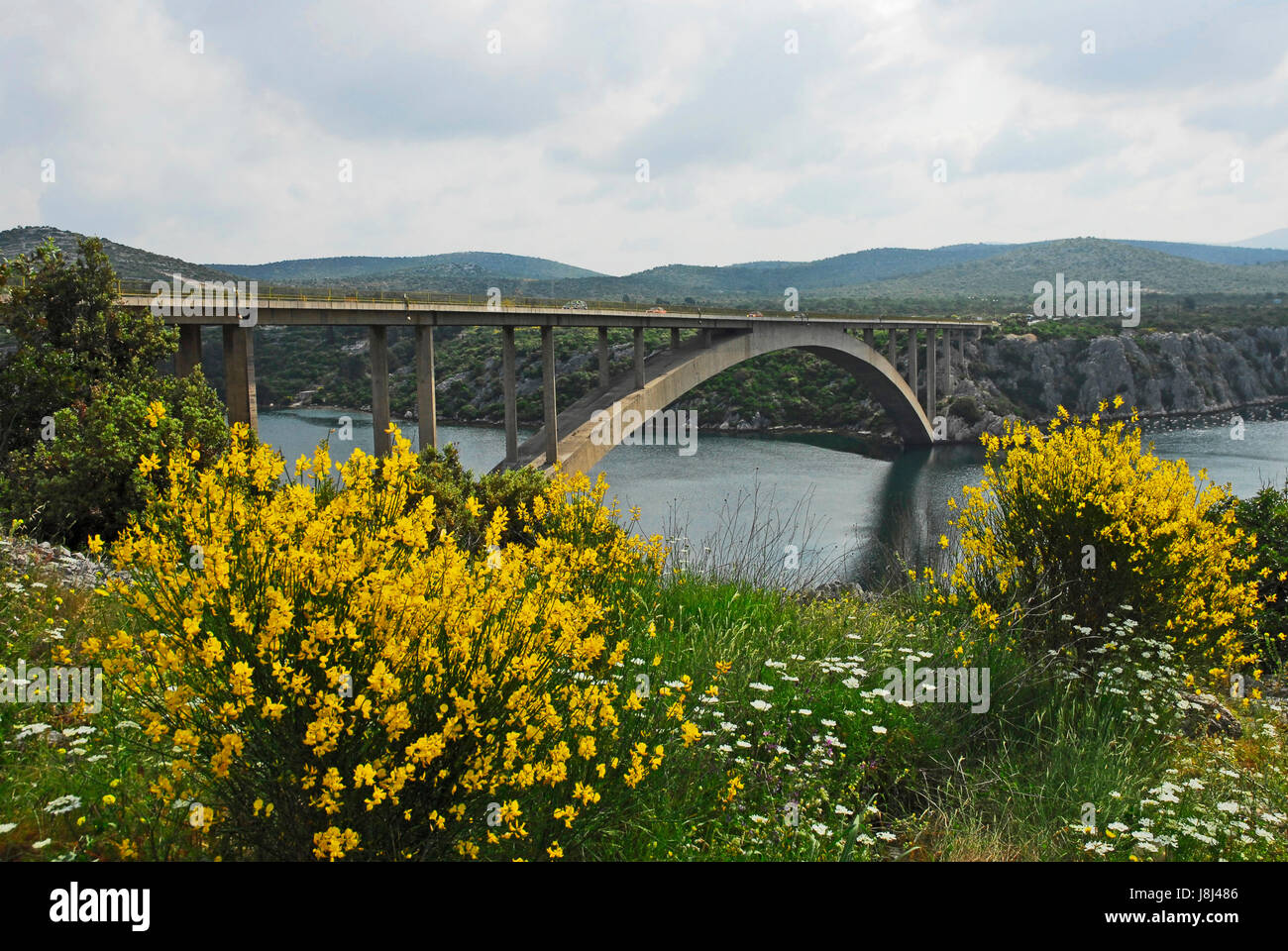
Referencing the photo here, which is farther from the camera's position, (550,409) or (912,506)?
(912,506)

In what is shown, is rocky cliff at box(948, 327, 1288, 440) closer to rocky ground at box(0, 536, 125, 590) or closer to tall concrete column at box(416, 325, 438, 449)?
tall concrete column at box(416, 325, 438, 449)

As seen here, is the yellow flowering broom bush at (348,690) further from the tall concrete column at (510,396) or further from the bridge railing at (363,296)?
the tall concrete column at (510,396)

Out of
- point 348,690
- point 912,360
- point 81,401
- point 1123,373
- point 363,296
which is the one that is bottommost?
point 348,690

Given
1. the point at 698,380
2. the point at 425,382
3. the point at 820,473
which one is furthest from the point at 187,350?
the point at 820,473

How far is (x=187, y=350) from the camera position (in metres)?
17.5

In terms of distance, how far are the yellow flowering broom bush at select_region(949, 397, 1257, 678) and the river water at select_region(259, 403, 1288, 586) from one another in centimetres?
1602

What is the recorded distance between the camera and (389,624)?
9.79ft

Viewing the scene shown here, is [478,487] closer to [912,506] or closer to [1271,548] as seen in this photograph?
[1271,548]

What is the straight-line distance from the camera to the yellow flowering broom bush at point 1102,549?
7098 millimetres

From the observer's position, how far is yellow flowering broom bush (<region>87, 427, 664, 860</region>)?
283cm

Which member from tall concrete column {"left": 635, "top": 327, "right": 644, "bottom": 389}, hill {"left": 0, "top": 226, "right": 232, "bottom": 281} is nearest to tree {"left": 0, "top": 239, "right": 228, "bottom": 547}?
tall concrete column {"left": 635, "top": 327, "right": 644, "bottom": 389}

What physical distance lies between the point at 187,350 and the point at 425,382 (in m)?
7.87

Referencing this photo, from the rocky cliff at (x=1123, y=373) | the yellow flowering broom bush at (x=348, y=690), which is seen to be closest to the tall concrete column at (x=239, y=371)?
the yellow flowering broom bush at (x=348, y=690)
